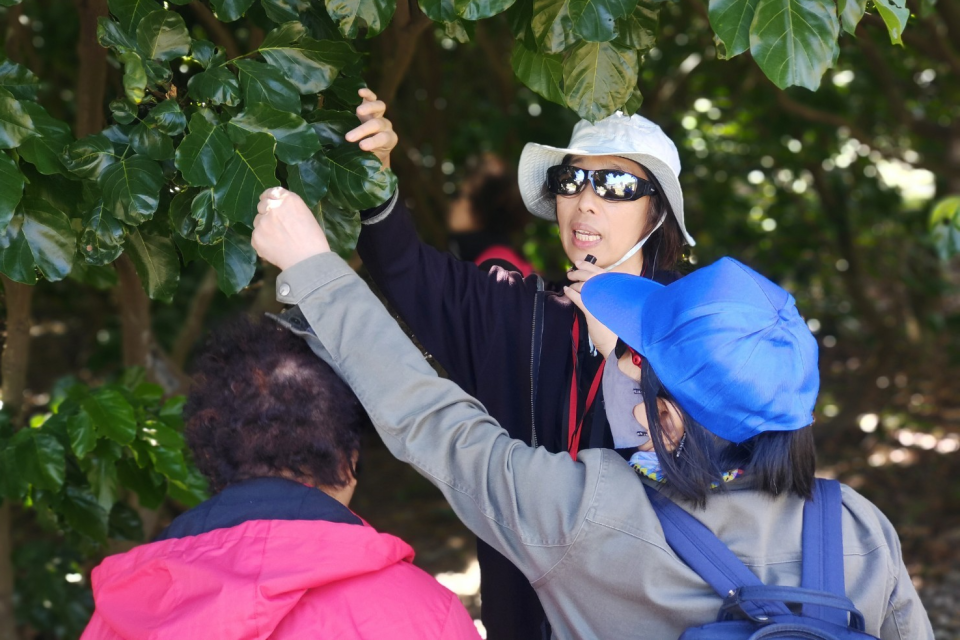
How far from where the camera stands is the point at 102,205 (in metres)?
1.65

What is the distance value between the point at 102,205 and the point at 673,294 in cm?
98

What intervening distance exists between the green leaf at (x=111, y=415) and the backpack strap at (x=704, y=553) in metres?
1.27

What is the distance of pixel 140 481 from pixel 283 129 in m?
1.18

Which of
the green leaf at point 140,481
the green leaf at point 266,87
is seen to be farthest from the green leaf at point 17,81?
the green leaf at point 140,481

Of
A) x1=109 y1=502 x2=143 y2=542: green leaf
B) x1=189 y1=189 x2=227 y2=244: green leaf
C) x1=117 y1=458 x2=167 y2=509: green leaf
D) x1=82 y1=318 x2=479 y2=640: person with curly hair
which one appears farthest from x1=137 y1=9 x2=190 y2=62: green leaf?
x1=109 y1=502 x2=143 y2=542: green leaf

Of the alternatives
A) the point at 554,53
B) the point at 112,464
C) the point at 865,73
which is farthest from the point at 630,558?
the point at 865,73

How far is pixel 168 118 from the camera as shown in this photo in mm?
1565

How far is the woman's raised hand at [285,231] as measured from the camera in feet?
4.98

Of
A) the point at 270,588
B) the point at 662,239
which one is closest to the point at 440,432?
the point at 270,588

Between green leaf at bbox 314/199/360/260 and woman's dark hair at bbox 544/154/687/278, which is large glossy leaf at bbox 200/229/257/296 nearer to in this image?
green leaf at bbox 314/199/360/260

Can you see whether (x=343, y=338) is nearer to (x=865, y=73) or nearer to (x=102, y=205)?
(x=102, y=205)

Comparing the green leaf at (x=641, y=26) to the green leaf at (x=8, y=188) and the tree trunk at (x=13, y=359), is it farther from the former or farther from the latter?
the tree trunk at (x=13, y=359)

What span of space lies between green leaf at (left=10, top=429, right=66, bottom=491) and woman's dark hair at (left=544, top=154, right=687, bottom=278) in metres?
1.33

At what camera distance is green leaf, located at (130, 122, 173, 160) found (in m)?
1.58
